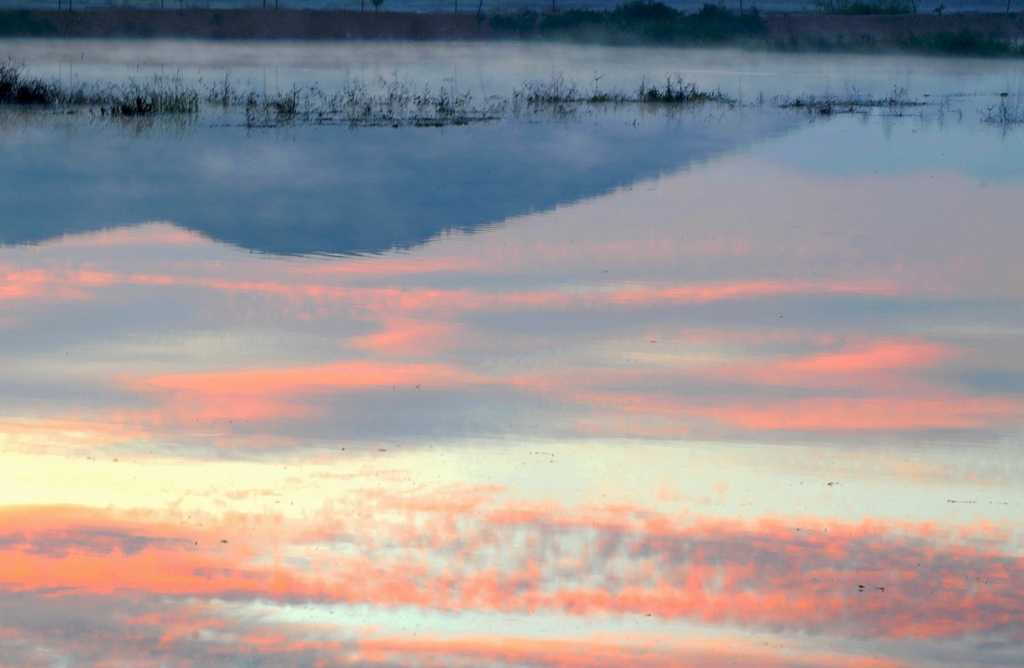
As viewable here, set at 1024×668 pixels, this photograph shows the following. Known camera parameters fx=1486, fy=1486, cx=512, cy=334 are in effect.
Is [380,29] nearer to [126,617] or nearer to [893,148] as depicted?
[893,148]

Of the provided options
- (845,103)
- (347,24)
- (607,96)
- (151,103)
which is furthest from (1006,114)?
(347,24)

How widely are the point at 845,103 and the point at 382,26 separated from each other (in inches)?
1516

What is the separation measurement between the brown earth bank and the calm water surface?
46180mm

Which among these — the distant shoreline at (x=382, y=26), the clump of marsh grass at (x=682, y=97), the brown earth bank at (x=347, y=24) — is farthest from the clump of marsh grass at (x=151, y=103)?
the brown earth bank at (x=347, y=24)

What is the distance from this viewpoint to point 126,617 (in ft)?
11.4

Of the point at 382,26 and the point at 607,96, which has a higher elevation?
the point at 382,26

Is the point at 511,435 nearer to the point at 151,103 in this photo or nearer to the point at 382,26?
the point at 151,103

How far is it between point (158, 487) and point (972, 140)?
47.4ft

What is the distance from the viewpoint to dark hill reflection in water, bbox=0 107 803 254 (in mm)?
10688

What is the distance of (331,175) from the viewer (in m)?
13.9

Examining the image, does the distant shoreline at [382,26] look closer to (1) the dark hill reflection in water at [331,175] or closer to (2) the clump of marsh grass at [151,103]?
(2) the clump of marsh grass at [151,103]

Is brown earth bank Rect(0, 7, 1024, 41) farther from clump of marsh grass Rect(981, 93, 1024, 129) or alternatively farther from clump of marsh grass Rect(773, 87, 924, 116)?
clump of marsh grass Rect(981, 93, 1024, 129)

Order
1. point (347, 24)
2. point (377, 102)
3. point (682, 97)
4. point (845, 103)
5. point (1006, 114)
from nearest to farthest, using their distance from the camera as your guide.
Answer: point (1006, 114)
point (377, 102)
point (845, 103)
point (682, 97)
point (347, 24)

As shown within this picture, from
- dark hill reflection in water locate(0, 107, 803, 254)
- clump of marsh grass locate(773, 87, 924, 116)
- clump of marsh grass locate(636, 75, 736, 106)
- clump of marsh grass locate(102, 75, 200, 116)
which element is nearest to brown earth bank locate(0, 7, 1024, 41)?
clump of marsh grass locate(773, 87, 924, 116)
